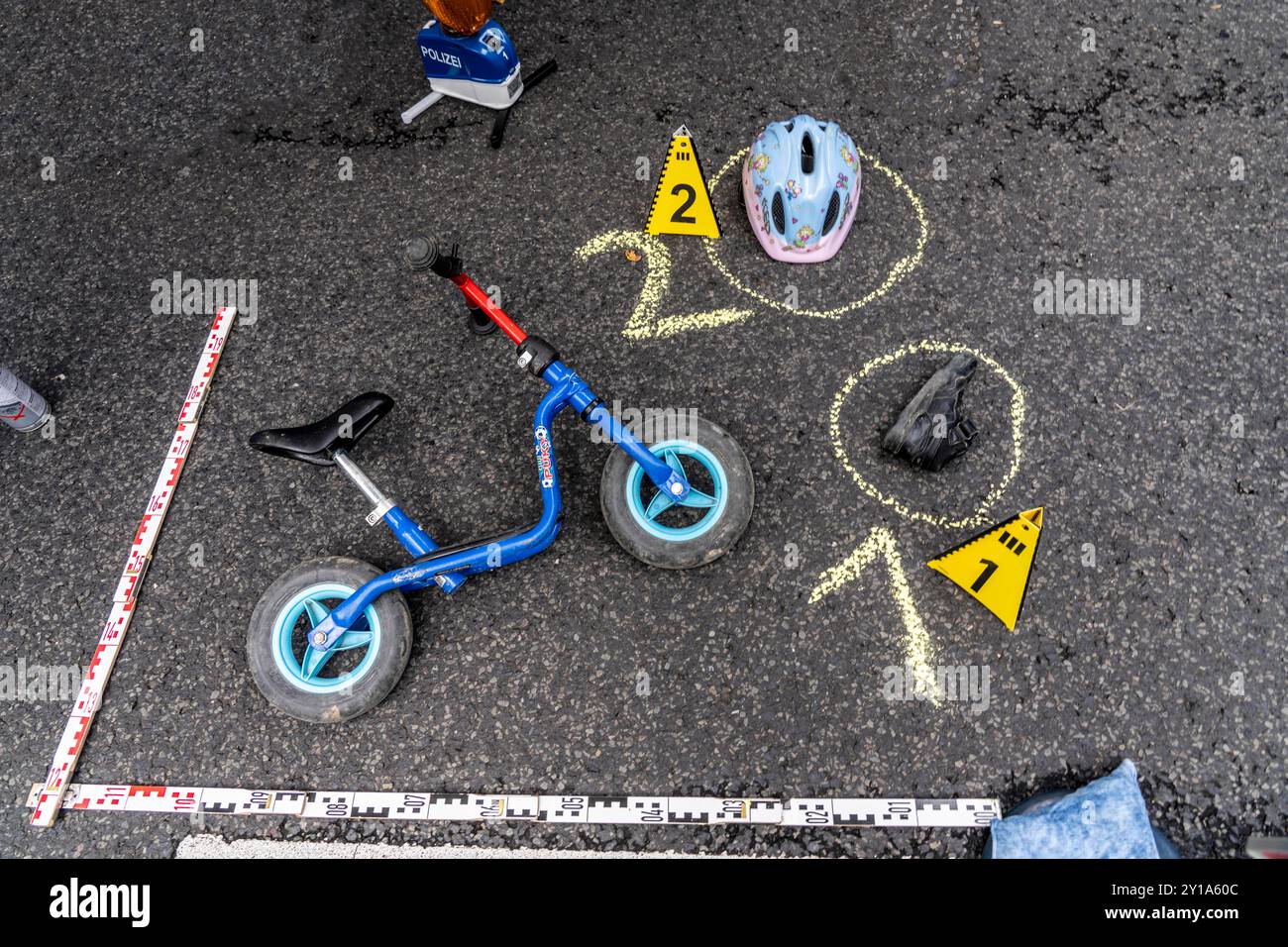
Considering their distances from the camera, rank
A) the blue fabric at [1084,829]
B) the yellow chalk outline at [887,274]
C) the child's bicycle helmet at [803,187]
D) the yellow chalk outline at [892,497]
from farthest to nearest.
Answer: the yellow chalk outline at [887,274]
the child's bicycle helmet at [803,187]
the yellow chalk outline at [892,497]
the blue fabric at [1084,829]

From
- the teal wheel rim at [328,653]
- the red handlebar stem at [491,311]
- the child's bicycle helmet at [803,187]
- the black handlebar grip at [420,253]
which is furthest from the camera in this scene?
the child's bicycle helmet at [803,187]

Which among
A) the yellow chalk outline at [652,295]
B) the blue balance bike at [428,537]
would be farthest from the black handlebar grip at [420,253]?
the yellow chalk outline at [652,295]

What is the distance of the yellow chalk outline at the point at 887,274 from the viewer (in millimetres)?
3514

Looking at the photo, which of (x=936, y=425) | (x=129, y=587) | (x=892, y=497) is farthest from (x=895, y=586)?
(x=129, y=587)

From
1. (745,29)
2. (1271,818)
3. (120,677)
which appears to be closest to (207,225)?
(120,677)

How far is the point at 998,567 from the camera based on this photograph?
3025mm

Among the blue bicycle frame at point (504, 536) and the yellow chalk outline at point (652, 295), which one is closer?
the blue bicycle frame at point (504, 536)

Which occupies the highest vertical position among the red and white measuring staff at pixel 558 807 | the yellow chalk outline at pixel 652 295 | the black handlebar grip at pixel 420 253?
the black handlebar grip at pixel 420 253

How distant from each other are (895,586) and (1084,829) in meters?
1.02

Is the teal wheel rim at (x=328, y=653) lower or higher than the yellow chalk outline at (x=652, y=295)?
lower

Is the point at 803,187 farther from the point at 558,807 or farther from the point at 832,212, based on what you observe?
the point at 558,807

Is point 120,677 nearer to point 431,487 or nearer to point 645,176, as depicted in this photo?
point 431,487

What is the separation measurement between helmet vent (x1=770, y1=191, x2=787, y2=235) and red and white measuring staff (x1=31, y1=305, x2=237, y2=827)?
255 centimetres

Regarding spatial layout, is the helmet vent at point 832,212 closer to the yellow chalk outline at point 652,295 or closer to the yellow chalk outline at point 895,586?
the yellow chalk outline at point 652,295
